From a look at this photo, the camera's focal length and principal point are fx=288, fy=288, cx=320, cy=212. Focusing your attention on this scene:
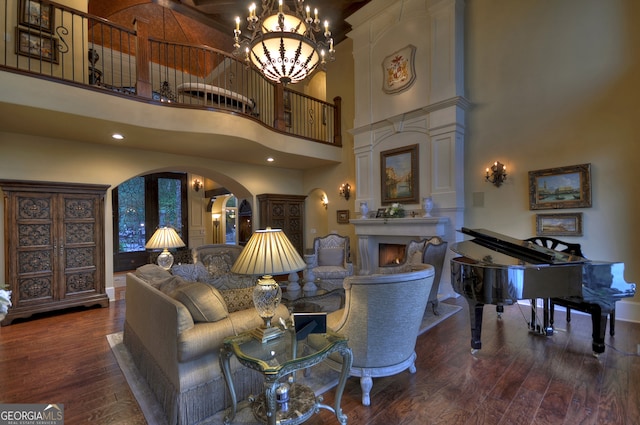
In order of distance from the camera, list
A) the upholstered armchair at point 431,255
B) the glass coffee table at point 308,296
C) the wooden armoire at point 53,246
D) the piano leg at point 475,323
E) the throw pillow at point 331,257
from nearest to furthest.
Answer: the piano leg at point 475,323 → the glass coffee table at point 308,296 → the upholstered armchair at point 431,255 → the wooden armoire at point 53,246 → the throw pillow at point 331,257

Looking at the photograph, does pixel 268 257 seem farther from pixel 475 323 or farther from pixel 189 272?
pixel 475 323

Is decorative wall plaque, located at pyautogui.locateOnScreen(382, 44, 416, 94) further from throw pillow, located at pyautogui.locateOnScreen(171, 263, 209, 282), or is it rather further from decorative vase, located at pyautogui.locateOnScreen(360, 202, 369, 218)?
throw pillow, located at pyautogui.locateOnScreen(171, 263, 209, 282)

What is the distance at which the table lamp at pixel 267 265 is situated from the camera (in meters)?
1.85

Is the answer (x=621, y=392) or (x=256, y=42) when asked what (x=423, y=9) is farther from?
(x=621, y=392)

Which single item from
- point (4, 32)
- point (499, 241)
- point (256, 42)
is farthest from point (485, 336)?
point (4, 32)

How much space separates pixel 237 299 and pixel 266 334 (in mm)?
659

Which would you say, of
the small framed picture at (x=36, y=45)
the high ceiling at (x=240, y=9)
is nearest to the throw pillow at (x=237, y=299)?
the small framed picture at (x=36, y=45)

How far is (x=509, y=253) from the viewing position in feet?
10.3

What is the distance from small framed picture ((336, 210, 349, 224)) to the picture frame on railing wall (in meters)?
6.26

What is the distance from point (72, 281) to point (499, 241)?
6129mm

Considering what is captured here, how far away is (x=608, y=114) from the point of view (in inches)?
155

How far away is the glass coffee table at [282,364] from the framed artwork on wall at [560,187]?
13.8ft

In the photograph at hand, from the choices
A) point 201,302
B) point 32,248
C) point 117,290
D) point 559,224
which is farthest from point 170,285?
point 559,224

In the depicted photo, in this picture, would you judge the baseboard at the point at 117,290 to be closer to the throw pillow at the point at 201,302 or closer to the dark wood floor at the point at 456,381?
the dark wood floor at the point at 456,381
